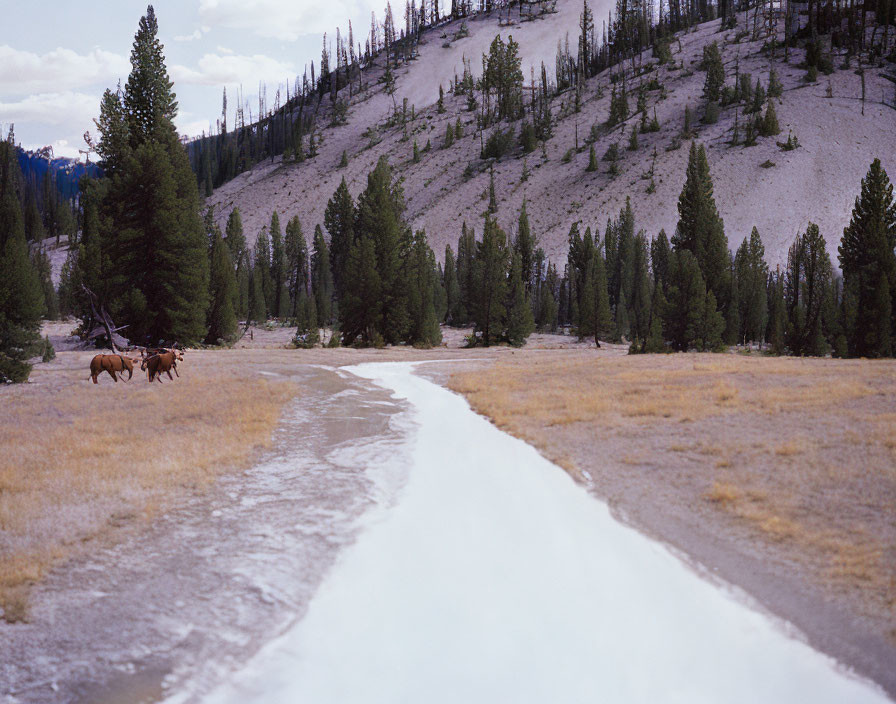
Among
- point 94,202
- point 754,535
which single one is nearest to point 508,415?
point 754,535

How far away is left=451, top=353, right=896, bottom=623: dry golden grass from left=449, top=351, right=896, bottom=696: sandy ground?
0.03 meters

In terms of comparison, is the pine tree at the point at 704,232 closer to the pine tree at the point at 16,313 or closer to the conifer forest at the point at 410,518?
the conifer forest at the point at 410,518

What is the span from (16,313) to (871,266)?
205 feet

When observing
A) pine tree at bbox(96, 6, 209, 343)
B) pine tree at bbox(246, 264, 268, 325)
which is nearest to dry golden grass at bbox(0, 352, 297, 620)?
pine tree at bbox(96, 6, 209, 343)

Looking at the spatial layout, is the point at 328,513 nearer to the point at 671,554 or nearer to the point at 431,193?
Result: the point at 671,554

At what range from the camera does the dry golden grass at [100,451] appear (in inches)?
306

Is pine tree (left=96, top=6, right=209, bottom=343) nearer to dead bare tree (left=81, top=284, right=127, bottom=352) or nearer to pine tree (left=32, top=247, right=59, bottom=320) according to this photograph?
dead bare tree (left=81, top=284, right=127, bottom=352)

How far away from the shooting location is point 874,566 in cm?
676

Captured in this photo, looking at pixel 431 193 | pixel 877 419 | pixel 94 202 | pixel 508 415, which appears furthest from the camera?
pixel 431 193

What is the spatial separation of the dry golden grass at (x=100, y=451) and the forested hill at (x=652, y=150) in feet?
411

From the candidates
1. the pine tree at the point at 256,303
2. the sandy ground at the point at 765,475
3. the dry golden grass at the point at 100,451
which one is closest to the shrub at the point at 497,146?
the pine tree at the point at 256,303

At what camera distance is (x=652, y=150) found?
147750 millimetres

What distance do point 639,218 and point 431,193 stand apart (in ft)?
203

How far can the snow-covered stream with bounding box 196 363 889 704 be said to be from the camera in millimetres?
5176
